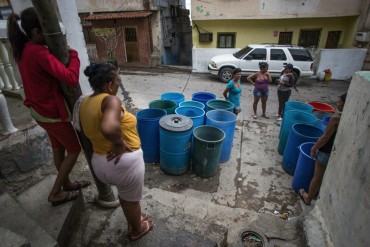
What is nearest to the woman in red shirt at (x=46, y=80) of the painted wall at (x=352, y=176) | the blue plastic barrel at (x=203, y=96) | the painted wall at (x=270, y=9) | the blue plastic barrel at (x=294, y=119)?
the painted wall at (x=352, y=176)

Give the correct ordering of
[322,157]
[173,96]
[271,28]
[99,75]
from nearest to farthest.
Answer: [99,75] < [322,157] < [173,96] < [271,28]

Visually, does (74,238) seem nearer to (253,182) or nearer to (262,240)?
(262,240)

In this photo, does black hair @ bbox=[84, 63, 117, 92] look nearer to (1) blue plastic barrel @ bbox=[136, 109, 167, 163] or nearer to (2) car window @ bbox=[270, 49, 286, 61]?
(1) blue plastic barrel @ bbox=[136, 109, 167, 163]

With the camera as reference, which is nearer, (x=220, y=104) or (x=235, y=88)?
(x=220, y=104)

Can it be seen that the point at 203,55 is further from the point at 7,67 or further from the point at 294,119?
the point at 7,67

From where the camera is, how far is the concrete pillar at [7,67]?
10.8ft

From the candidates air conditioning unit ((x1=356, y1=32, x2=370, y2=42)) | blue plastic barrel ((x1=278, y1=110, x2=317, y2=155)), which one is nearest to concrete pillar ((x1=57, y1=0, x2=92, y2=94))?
blue plastic barrel ((x1=278, y1=110, x2=317, y2=155))

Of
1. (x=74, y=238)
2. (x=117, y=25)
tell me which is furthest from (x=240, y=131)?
(x=117, y=25)

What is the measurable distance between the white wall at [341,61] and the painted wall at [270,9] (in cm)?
196

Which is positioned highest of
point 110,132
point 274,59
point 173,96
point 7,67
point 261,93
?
point 7,67

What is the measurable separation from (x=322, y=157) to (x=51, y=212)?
11.2ft

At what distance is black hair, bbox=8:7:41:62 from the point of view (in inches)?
69.4

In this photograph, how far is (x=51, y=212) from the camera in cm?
224

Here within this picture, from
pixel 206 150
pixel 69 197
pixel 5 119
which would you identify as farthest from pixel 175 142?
pixel 5 119
